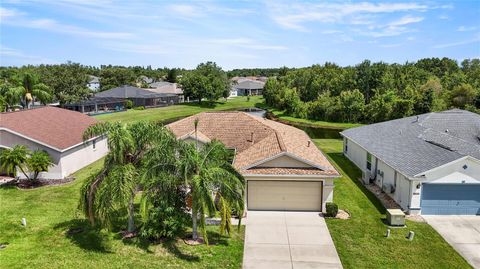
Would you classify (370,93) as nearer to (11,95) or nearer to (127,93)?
(127,93)

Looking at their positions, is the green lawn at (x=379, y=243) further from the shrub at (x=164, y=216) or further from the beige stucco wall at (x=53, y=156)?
the beige stucco wall at (x=53, y=156)

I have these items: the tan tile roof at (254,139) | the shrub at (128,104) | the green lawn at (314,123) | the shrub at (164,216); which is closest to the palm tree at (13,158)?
the tan tile roof at (254,139)

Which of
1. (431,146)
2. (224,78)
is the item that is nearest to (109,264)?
(431,146)

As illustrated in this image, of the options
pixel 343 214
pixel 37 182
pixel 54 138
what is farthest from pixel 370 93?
pixel 37 182

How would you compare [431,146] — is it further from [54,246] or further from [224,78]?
[224,78]

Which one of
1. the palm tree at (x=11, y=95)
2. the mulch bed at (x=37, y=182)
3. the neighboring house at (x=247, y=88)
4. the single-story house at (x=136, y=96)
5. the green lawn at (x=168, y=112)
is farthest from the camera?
the neighboring house at (x=247, y=88)
